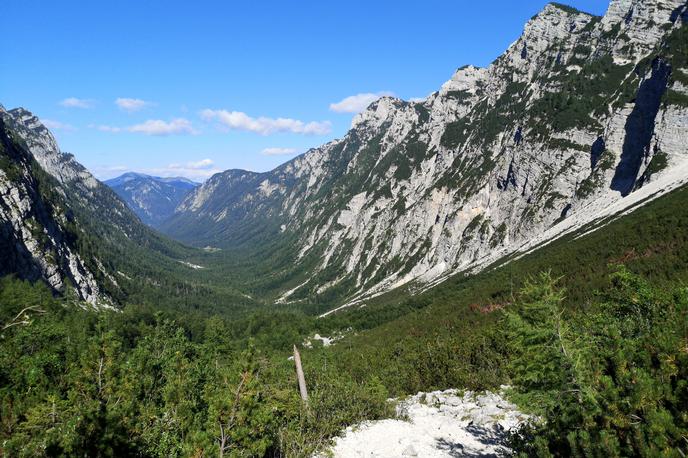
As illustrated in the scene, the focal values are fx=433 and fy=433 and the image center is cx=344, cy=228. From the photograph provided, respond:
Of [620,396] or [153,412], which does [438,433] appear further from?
[153,412]

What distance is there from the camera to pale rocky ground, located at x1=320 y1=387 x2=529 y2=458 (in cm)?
1966

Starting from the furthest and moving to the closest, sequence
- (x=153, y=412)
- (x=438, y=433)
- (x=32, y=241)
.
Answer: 1. (x=32, y=241)
2. (x=438, y=433)
3. (x=153, y=412)

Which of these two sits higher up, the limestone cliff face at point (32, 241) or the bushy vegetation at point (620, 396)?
the limestone cliff face at point (32, 241)

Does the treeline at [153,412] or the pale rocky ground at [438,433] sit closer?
the treeline at [153,412]

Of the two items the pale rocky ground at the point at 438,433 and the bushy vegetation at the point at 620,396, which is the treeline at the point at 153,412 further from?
the bushy vegetation at the point at 620,396

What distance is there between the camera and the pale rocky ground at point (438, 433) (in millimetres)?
19656

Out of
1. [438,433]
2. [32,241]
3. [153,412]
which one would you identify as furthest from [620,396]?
[32,241]

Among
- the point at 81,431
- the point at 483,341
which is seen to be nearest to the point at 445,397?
the point at 483,341

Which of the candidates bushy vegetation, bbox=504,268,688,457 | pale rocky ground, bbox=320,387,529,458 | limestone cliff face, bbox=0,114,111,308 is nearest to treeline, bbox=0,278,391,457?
pale rocky ground, bbox=320,387,529,458

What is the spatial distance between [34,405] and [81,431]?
5339mm

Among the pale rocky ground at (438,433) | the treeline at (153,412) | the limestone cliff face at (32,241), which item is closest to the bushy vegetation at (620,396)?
the pale rocky ground at (438,433)

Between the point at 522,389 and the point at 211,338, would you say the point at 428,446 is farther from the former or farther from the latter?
the point at 211,338

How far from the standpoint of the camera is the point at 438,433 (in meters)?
22.2

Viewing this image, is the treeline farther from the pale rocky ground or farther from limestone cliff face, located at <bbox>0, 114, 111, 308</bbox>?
limestone cliff face, located at <bbox>0, 114, 111, 308</bbox>
